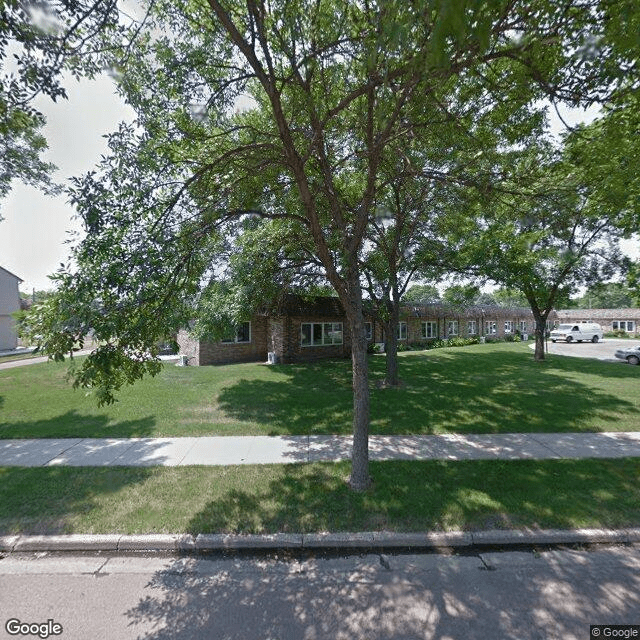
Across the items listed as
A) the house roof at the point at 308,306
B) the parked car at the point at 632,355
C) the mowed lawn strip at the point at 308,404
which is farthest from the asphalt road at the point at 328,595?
the parked car at the point at 632,355

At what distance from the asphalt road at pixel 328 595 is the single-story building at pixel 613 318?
50.9m

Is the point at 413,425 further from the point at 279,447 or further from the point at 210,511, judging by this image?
the point at 210,511

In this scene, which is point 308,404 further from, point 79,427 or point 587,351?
point 587,351

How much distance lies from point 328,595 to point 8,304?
33120mm

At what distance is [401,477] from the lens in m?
5.03

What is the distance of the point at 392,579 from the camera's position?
3289 millimetres

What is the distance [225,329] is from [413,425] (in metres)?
7.40

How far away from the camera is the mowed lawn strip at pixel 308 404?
733 cm

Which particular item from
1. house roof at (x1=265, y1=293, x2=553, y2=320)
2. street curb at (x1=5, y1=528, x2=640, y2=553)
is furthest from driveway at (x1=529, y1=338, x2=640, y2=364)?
street curb at (x1=5, y1=528, x2=640, y2=553)

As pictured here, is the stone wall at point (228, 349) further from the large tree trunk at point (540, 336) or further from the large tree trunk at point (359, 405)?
the large tree trunk at point (540, 336)

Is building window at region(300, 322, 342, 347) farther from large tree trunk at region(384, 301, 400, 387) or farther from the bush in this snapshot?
the bush

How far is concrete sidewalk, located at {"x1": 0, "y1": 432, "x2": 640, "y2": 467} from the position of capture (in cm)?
573

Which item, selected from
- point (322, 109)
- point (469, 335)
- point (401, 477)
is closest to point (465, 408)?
point (401, 477)

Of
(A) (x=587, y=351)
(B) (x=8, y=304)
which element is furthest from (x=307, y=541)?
(B) (x=8, y=304)
